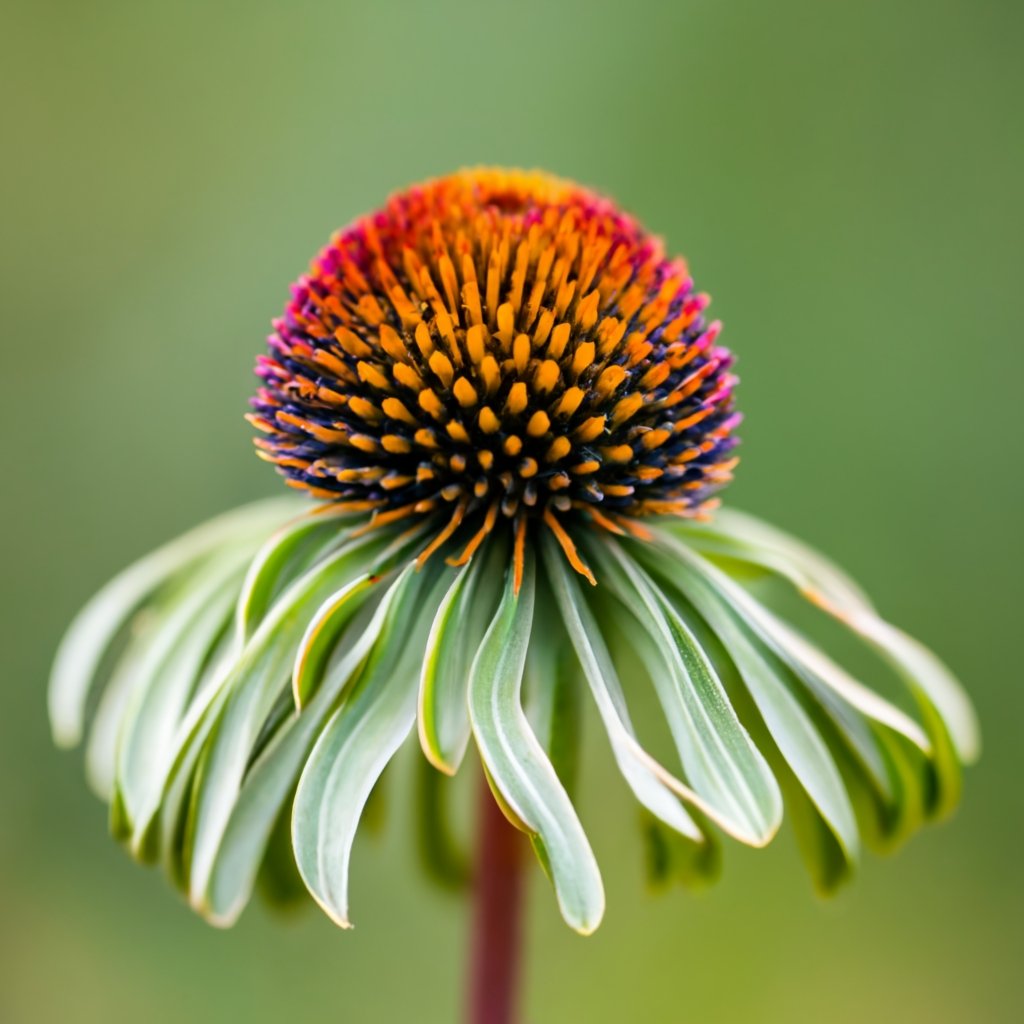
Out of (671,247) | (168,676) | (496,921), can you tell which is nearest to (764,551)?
(496,921)

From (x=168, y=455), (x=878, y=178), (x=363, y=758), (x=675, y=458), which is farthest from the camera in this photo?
(x=878, y=178)

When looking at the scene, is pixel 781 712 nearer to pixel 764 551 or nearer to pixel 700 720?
pixel 700 720

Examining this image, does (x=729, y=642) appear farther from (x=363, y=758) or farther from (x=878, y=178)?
(x=878, y=178)

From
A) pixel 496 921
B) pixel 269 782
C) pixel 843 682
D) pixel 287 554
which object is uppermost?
pixel 287 554

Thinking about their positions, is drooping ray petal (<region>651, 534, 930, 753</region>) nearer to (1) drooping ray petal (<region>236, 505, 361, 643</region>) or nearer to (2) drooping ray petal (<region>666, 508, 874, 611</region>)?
(2) drooping ray petal (<region>666, 508, 874, 611</region>)

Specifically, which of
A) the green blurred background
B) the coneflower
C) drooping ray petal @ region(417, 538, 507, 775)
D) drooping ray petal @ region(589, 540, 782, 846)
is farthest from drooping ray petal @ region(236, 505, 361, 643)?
the green blurred background

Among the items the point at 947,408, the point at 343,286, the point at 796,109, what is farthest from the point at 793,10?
the point at 343,286
